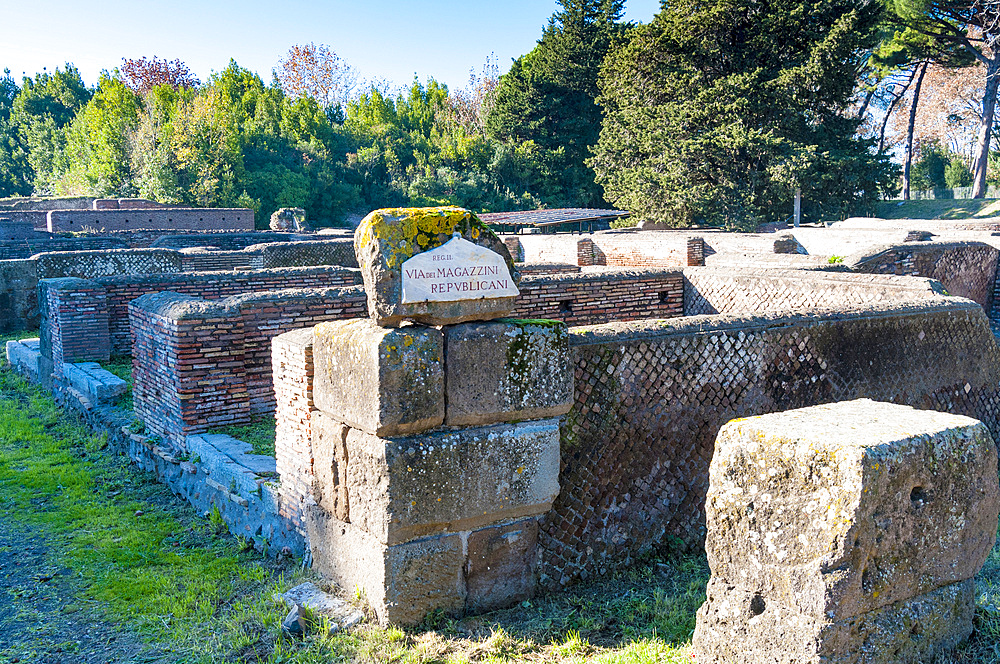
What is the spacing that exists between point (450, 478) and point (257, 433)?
3.58m

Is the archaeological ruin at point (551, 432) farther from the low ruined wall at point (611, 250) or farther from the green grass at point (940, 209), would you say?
the green grass at point (940, 209)

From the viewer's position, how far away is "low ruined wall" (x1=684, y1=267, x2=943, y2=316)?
6.67m

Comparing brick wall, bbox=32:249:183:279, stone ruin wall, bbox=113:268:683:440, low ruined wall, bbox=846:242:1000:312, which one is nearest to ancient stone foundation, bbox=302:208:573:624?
stone ruin wall, bbox=113:268:683:440

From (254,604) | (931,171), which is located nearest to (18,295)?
(254,604)

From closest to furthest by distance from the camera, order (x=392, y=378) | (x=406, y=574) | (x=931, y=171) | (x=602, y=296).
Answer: (x=392, y=378) < (x=406, y=574) < (x=602, y=296) < (x=931, y=171)

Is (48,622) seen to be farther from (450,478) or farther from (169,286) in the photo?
(169,286)

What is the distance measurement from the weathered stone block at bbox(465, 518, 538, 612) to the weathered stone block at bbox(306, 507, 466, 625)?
7 cm

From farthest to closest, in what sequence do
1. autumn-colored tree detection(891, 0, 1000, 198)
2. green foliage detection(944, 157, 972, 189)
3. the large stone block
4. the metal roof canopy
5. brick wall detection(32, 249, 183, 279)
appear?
green foliage detection(944, 157, 972, 189) → autumn-colored tree detection(891, 0, 1000, 198) → the metal roof canopy → brick wall detection(32, 249, 183, 279) → the large stone block

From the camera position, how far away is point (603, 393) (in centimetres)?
418

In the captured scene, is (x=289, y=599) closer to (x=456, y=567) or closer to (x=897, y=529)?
(x=456, y=567)

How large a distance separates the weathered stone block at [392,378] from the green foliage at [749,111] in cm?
2524

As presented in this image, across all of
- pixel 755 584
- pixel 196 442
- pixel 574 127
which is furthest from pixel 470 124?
pixel 755 584

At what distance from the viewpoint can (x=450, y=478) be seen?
365 centimetres

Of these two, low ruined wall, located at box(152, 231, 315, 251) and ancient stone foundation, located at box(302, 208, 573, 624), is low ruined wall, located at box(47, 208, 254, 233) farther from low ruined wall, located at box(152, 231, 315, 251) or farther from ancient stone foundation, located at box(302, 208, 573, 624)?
ancient stone foundation, located at box(302, 208, 573, 624)
